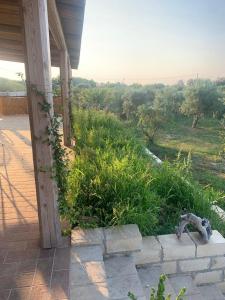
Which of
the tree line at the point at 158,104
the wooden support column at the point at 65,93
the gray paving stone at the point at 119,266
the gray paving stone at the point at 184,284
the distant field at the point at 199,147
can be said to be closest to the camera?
the gray paving stone at the point at 119,266

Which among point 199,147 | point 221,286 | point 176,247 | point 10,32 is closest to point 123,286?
point 176,247

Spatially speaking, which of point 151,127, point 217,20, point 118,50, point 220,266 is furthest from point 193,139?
point 118,50

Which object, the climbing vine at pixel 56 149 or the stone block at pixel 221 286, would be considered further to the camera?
the stone block at pixel 221 286

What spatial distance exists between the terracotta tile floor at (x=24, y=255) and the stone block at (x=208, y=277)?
1.41m

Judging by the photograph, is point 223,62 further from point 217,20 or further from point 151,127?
point 151,127

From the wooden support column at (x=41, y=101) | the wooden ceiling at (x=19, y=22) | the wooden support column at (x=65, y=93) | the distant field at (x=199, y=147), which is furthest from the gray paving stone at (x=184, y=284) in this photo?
the distant field at (x=199, y=147)

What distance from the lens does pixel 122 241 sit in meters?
2.39

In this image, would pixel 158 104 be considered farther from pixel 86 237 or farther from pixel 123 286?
pixel 123 286

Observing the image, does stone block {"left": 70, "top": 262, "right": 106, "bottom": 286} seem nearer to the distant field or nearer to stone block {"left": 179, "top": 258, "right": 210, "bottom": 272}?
stone block {"left": 179, "top": 258, "right": 210, "bottom": 272}

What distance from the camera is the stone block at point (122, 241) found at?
2.39 meters

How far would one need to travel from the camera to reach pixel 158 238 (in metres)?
2.65

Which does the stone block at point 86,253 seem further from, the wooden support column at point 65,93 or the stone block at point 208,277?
the wooden support column at point 65,93

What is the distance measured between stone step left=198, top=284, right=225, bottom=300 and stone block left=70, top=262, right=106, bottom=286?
119 centimetres

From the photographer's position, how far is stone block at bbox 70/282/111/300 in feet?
5.99
